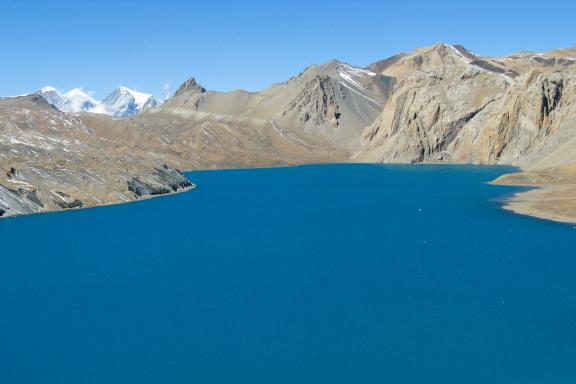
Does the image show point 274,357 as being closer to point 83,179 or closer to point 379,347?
point 379,347

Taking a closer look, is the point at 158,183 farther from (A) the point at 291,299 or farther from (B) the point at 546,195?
(A) the point at 291,299

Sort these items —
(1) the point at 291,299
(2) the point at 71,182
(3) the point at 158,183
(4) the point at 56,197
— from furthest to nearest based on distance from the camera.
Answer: (3) the point at 158,183 < (2) the point at 71,182 < (4) the point at 56,197 < (1) the point at 291,299

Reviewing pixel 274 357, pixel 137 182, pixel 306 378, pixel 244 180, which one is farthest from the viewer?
pixel 244 180

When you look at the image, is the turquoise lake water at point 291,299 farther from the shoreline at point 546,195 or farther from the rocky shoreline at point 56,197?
the rocky shoreline at point 56,197

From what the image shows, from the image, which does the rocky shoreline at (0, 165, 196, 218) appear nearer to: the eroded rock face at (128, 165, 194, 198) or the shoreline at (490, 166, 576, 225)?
the eroded rock face at (128, 165, 194, 198)

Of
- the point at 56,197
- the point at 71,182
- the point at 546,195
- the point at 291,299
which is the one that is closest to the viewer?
the point at 291,299

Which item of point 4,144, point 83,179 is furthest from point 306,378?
point 4,144

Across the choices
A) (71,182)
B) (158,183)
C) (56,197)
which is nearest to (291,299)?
(56,197)

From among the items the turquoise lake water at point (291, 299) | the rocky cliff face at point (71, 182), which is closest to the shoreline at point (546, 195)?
the turquoise lake water at point (291, 299)
